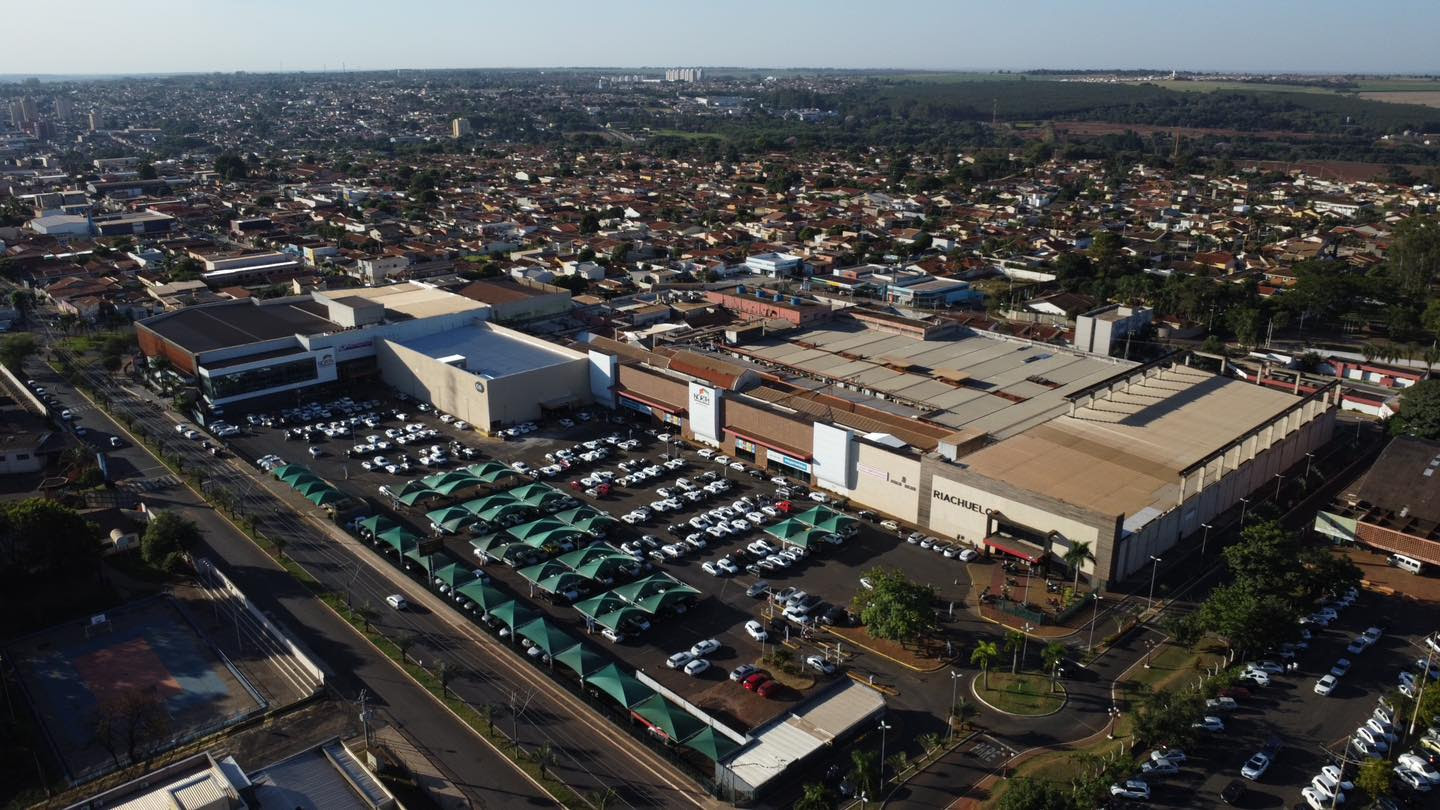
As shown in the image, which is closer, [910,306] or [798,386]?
[798,386]

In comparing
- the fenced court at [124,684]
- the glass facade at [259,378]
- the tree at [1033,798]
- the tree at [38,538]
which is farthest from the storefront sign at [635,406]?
the tree at [1033,798]

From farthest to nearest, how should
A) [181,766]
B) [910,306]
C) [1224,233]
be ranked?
[1224,233] < [910,306] < [181,766]

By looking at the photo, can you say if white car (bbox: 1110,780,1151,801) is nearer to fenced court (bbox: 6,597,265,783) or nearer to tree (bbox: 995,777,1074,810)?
tree (bbox: 995,777,1074,810)

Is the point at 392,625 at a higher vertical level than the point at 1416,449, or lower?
lower

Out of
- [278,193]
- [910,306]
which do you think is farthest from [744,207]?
[278,193]

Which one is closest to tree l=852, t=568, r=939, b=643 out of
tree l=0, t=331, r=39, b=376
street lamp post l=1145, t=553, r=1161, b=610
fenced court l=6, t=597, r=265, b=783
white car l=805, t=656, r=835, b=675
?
white car l=805, t=656, r=835, b=675

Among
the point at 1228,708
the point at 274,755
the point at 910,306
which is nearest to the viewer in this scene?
the point at 274,755

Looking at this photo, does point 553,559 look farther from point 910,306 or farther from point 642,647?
point 910,306
